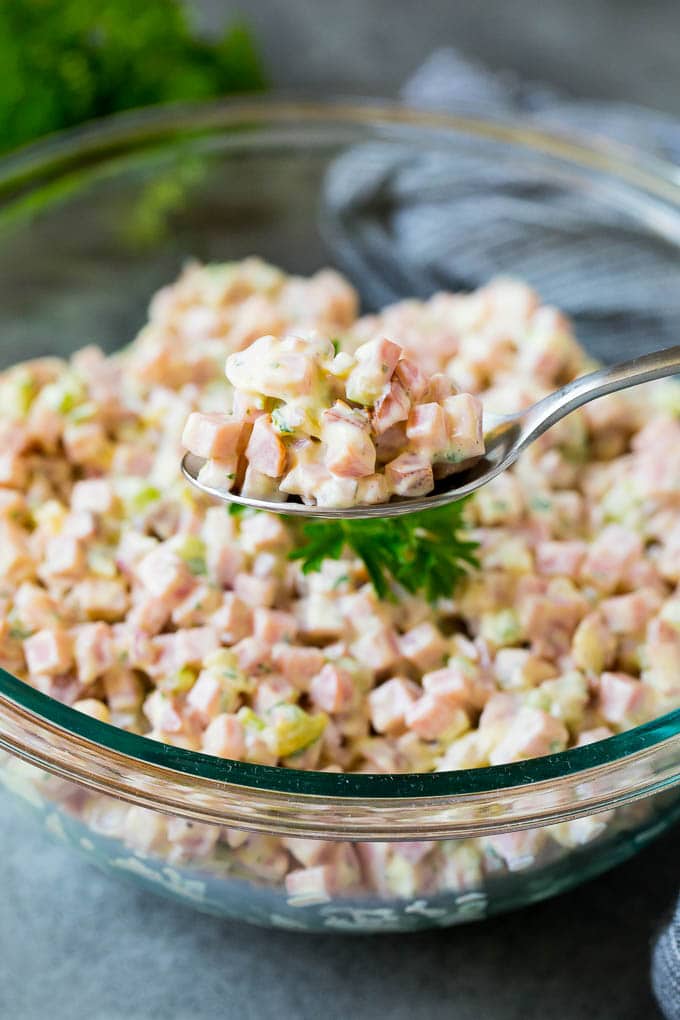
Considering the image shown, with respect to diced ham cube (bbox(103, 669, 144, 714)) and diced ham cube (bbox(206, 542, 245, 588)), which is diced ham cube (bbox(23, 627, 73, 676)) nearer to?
diced ham cube (bbox(103, 669, 144, 714))

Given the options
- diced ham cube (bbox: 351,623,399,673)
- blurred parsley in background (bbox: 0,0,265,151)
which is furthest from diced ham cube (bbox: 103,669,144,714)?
blurred parsley in background (bbox: 0,0,265,151)

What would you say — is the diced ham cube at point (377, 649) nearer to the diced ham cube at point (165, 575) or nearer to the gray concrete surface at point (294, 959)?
the diced ham cube at point (165, 575)

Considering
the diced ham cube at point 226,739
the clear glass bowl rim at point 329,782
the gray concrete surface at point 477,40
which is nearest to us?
the clear glass bowl rim at point 329,782

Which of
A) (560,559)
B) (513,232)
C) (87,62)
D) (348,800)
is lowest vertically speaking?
(348,800)

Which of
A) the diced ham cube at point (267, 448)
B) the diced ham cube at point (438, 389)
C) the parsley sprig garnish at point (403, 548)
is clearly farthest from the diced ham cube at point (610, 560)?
the diced ham cube at point (267, 448)

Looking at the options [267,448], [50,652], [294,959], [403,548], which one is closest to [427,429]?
[267,448]

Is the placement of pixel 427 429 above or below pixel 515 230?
below

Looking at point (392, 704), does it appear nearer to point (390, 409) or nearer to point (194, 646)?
point (194, 646)
